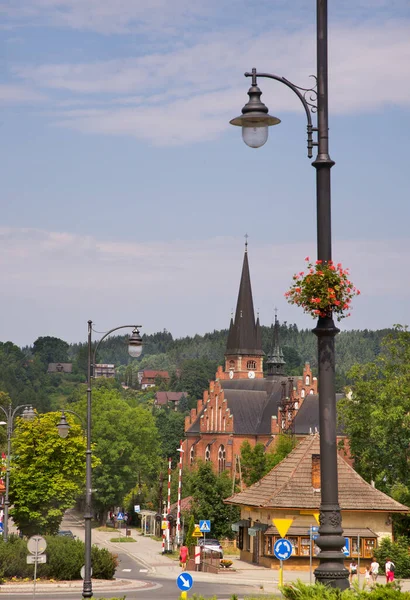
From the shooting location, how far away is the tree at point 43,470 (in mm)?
54938

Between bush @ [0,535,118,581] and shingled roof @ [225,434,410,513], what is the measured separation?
13.2 meters

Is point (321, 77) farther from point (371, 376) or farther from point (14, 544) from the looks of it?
point (371, 376)

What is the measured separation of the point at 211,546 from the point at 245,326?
230 ft

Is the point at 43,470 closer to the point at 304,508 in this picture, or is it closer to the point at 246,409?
the point at 304,508

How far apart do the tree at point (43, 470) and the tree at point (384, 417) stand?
17.8 meters

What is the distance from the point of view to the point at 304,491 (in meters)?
52.5

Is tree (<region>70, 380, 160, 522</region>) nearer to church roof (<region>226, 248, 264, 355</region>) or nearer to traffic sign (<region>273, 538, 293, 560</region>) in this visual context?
church roof (<region>226, 248, 264, 355</region>)

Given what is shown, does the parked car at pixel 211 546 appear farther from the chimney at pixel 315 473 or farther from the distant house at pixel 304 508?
the chimney at pixel 315 473

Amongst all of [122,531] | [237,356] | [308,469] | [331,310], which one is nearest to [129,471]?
[122,531]

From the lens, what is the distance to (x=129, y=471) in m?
96.7

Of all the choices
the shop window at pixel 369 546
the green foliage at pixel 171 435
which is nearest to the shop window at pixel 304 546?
the shop window at pixel 369 546

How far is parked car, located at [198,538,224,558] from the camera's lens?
5822cm

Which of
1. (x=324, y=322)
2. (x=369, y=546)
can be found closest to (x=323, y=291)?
(x=324, y=322)

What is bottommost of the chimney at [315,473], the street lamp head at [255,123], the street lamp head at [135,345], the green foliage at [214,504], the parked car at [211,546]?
the parked car at [211,546]
